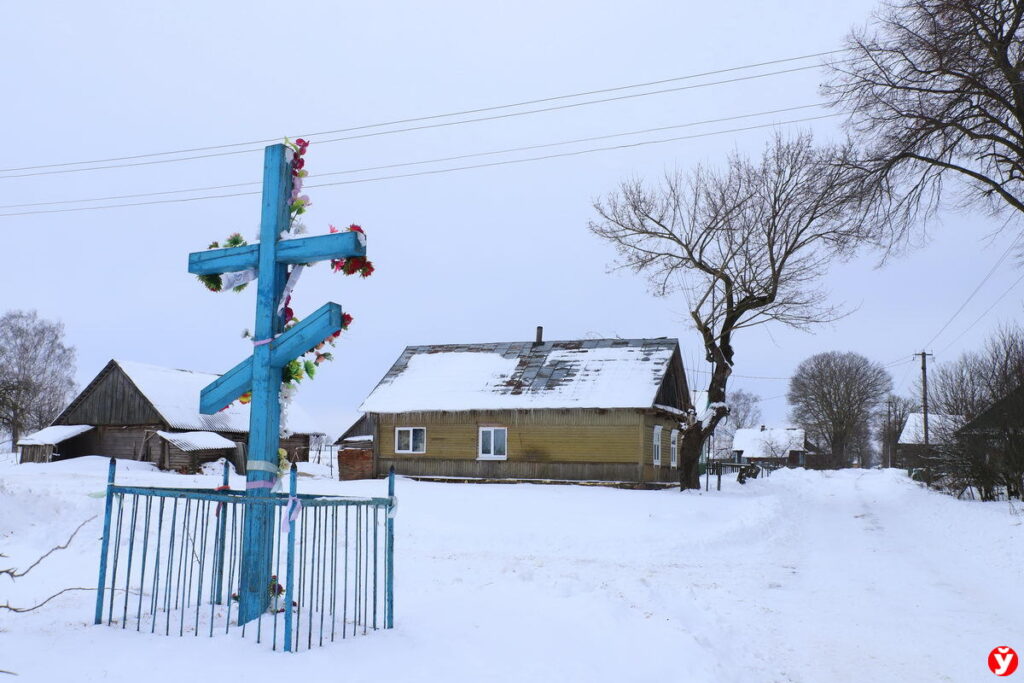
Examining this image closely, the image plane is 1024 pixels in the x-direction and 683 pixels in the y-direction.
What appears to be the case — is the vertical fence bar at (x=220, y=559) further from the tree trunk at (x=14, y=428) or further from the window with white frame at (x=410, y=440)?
the tree trunk at (x=14, y=428)

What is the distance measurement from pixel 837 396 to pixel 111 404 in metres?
55.5

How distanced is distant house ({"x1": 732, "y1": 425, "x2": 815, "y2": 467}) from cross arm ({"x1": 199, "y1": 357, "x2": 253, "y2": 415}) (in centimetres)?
7321

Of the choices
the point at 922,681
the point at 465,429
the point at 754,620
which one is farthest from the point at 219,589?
the point at 465,429

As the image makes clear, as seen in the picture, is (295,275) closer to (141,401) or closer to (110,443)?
Result: (141,401)

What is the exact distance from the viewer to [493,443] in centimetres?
2655

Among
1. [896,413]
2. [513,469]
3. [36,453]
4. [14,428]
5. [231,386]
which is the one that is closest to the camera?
[231,386]

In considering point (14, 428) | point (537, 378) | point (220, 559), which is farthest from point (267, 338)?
point (14, 428)

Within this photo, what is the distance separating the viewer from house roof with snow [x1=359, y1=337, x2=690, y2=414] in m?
25.5

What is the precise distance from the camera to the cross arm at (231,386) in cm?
614

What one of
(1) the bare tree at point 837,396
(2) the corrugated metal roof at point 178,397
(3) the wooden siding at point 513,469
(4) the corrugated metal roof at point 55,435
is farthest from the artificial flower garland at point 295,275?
(1) the bare tree at point 837,396

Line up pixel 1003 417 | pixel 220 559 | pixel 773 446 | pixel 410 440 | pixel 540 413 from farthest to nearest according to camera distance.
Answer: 1. pixel 773 446
2. pixel 410 440
3. pixel 540 413
4. pixel 1003 417
5. pixel 220 559

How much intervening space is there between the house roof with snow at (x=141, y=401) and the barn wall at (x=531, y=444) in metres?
8.11

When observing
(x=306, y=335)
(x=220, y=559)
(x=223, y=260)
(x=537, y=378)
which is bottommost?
(x=220, y=559)

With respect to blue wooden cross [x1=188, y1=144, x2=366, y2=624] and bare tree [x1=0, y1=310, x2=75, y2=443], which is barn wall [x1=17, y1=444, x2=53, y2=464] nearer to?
bare tree [x1=0, y1=310, x2=75, y2=443]
